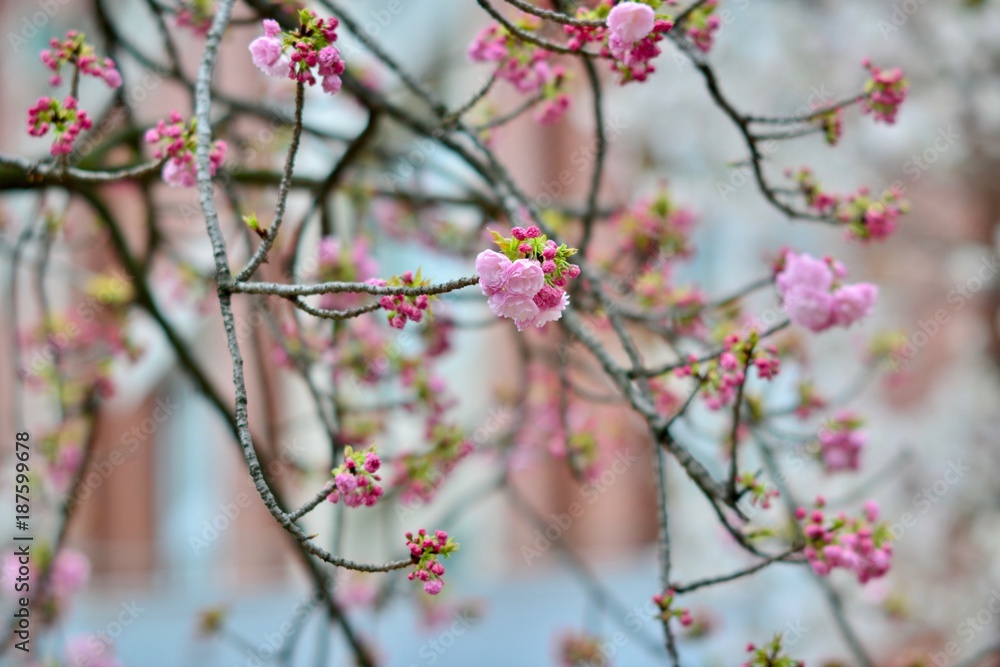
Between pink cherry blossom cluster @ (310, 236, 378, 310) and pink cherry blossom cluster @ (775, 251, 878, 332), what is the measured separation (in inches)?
45.5

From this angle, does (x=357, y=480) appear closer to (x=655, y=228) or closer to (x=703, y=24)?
(x=703, y=24)

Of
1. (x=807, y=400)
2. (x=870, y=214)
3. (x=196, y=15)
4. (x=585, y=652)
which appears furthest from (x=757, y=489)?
(x=196, y=15)

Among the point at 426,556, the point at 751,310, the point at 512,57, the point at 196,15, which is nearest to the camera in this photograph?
the point at 426,556

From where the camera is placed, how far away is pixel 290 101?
155 inches

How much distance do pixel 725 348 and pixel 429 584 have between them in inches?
27.7

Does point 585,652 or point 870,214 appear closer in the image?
point 870,214

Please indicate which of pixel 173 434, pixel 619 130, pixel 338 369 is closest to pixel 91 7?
pixel 338 369

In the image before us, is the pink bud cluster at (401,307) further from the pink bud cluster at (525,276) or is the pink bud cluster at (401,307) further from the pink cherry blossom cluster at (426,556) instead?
the pink cherry blossom cluster at (426,556)

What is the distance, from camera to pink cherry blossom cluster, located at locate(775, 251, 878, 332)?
1.68 meters

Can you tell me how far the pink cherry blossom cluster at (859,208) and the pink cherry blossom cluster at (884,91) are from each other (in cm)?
15

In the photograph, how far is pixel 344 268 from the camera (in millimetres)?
2570

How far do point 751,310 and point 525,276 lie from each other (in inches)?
195

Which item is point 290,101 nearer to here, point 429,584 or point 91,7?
point 91,7

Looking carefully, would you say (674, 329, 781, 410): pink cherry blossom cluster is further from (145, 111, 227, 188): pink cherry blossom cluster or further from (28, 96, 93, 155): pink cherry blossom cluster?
(28, 96, 93, 155): pink cherry blossom cluster
